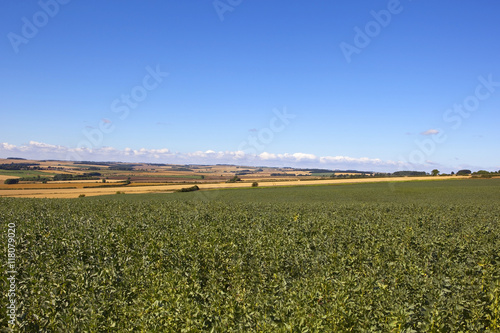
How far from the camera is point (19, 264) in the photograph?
996 cm

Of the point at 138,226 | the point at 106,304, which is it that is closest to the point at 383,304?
the point at 106,304

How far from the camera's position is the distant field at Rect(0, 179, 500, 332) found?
6082 millimetres

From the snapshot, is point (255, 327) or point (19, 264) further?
point (19, 264)

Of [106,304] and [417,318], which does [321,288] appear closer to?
[417,318]

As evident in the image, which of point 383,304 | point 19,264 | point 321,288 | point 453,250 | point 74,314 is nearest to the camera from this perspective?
point 74,314

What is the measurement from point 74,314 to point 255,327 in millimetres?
3914

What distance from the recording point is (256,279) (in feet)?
30.6

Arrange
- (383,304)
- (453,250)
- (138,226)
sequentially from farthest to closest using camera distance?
(138,226)
(453,250)
(383,304)

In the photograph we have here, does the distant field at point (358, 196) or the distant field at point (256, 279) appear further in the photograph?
the distant field at point (358, 196)

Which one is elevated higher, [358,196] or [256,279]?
[256,279]

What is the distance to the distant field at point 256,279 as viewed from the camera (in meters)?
6.08

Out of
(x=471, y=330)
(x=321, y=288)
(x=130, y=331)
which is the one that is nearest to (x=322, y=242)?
(x=321, y=288)

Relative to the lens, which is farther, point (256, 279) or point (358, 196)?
point (358, 196)

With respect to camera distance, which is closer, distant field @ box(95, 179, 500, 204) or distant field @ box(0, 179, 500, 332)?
distant field @ box(0, 179, 500, 332)
